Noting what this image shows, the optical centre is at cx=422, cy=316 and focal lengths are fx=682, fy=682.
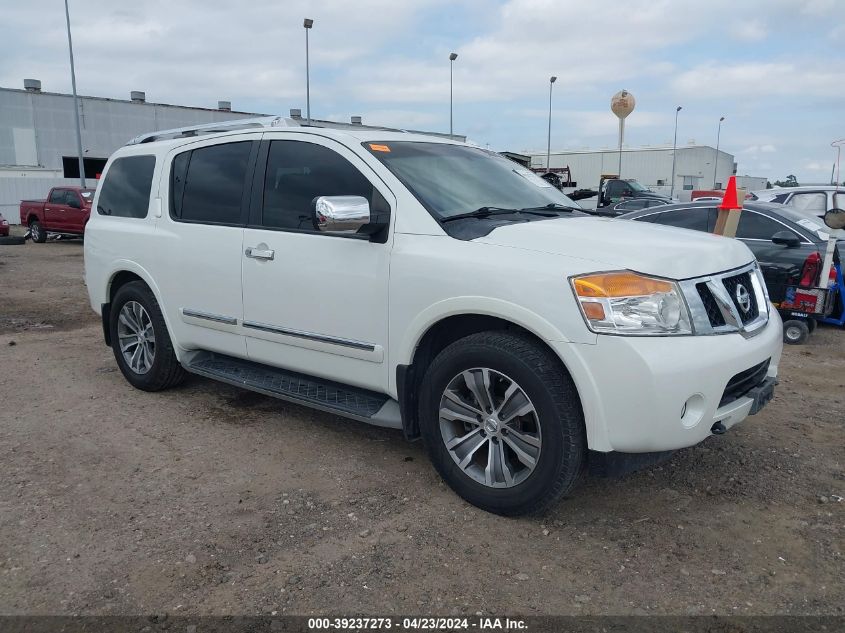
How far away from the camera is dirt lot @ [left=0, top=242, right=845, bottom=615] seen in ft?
8.94

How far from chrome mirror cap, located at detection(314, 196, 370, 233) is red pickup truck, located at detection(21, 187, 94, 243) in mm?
19254

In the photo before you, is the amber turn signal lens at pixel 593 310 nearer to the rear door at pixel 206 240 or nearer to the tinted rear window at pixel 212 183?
the rear door at pixel 206 240

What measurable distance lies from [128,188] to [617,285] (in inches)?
161

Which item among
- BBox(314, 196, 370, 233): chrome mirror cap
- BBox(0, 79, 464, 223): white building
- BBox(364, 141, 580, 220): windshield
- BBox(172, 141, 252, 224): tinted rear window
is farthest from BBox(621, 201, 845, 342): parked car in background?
BBox(0, 79, 464, 223): white building

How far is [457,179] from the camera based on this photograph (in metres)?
4.02

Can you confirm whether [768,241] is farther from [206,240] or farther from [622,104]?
[622,104]

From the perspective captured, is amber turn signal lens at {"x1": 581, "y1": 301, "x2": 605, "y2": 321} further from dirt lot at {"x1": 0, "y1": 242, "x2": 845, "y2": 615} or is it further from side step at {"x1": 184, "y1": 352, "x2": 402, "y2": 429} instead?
side step at {"x1": 184, "y1": 352, "x2": 402, "y2": 429}

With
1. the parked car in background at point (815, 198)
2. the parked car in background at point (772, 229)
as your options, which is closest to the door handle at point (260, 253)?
the parked car in background at point (772, 229)

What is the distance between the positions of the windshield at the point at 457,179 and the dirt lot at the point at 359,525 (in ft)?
5.06

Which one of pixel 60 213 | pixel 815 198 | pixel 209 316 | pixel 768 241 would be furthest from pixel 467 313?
pixel 60 213

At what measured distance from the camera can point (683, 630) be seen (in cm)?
251

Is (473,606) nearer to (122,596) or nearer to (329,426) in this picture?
(122,596)

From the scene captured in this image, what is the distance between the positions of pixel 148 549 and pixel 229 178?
8.01ft

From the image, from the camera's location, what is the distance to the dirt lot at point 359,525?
107 inches
